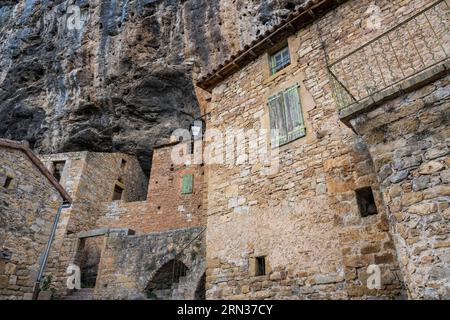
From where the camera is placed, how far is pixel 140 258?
8.98 meters

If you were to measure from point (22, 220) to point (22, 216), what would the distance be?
8cm

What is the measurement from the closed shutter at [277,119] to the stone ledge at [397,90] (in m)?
1.97

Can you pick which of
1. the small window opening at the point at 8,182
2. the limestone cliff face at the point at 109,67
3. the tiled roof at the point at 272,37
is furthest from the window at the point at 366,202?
the limestone cliff face at the point at 109,67

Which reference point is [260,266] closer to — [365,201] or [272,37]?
[365,201]

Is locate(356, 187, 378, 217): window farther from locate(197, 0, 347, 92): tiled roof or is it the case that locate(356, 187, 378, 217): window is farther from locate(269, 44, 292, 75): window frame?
locate(197, 0, 347, 92): tiled roof

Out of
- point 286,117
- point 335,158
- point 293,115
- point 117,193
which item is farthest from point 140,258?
point 117,193

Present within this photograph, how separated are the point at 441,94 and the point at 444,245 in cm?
168

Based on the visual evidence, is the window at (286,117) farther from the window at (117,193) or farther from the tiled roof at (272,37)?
the window at (117,193)

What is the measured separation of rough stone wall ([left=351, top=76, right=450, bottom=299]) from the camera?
292 centimetres

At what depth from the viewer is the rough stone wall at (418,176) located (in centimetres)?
292

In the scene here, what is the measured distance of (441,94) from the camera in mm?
3373

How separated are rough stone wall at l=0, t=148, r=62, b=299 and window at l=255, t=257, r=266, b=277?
4.65m

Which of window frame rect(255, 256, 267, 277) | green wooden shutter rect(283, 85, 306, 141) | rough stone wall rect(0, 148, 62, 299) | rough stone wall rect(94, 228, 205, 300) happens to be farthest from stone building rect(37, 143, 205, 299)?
green wooden shutter rect(283, 85, 306, 141)

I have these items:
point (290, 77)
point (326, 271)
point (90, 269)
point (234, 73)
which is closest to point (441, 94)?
point (326, 271)
